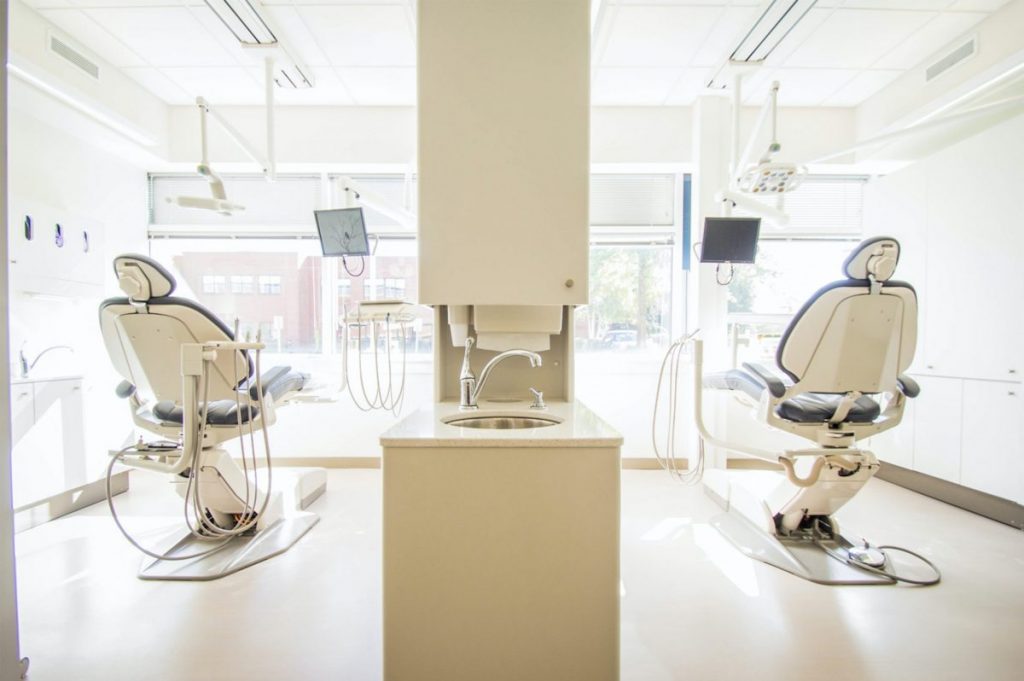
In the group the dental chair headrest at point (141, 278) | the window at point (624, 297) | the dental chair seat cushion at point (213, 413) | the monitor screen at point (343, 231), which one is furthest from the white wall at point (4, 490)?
the window at point (624, 297)

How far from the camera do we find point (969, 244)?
261 cm

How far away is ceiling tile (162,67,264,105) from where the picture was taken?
2930 mm

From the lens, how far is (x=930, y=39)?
264cm

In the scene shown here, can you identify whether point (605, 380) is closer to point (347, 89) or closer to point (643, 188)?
point (643, 188)

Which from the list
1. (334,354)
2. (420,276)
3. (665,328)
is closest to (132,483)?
(334,354)

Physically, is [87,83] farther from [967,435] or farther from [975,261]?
[967,435]

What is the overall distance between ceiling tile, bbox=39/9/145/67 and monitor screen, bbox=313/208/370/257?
183 centimetres

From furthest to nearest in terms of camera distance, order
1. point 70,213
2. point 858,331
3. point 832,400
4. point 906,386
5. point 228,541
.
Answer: point 70,213 → point 228,541 → point 832,400 → point 906,386 → point 858,331

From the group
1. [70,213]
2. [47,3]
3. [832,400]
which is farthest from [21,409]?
[832,400]

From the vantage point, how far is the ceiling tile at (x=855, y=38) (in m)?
2.44

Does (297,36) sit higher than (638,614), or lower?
higher

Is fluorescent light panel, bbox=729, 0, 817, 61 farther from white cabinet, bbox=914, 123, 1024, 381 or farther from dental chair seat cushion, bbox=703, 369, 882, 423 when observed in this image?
dental chair seat cushion, bbox=703, 369, 882, 423

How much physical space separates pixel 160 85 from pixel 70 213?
1115mm

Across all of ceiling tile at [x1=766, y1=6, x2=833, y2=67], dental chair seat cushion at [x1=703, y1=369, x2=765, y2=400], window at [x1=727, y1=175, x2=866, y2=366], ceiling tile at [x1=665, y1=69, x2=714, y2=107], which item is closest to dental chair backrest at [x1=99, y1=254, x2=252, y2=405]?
dental chair seat cushion at [x1=703, y1=369, x2=765, y2=400]
